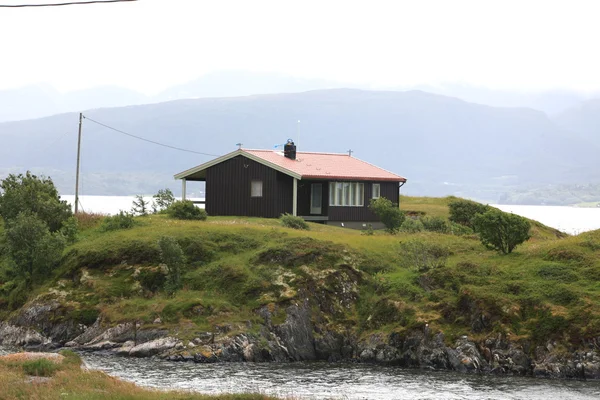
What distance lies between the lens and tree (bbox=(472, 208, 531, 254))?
134 feet

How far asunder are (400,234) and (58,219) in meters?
19.1

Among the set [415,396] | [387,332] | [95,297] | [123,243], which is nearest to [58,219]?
[123,243]

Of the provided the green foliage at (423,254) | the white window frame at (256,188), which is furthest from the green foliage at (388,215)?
the green foliage at (423,254)

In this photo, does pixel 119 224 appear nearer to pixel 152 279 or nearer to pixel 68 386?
pixel 152 279

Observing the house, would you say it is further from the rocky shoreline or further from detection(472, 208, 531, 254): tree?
the rocky shoreline

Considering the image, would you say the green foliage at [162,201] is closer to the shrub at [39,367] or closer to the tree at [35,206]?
the tree at [35,206]

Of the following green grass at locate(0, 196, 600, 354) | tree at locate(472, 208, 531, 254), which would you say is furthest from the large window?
tree at locate(472, 208, 531, 254)

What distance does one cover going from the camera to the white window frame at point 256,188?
62.9 m

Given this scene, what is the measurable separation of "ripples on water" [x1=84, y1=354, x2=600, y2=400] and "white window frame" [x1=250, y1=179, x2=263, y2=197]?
94.2ft

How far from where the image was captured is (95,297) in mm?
39438

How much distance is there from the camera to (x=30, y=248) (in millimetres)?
42219

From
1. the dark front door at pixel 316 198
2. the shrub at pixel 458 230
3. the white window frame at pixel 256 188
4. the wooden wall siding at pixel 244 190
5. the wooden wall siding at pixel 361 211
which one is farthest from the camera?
the dark front door at pixel 316 198

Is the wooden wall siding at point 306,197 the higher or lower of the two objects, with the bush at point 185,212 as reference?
higher

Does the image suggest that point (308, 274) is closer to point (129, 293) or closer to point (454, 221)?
point (129, 293)
